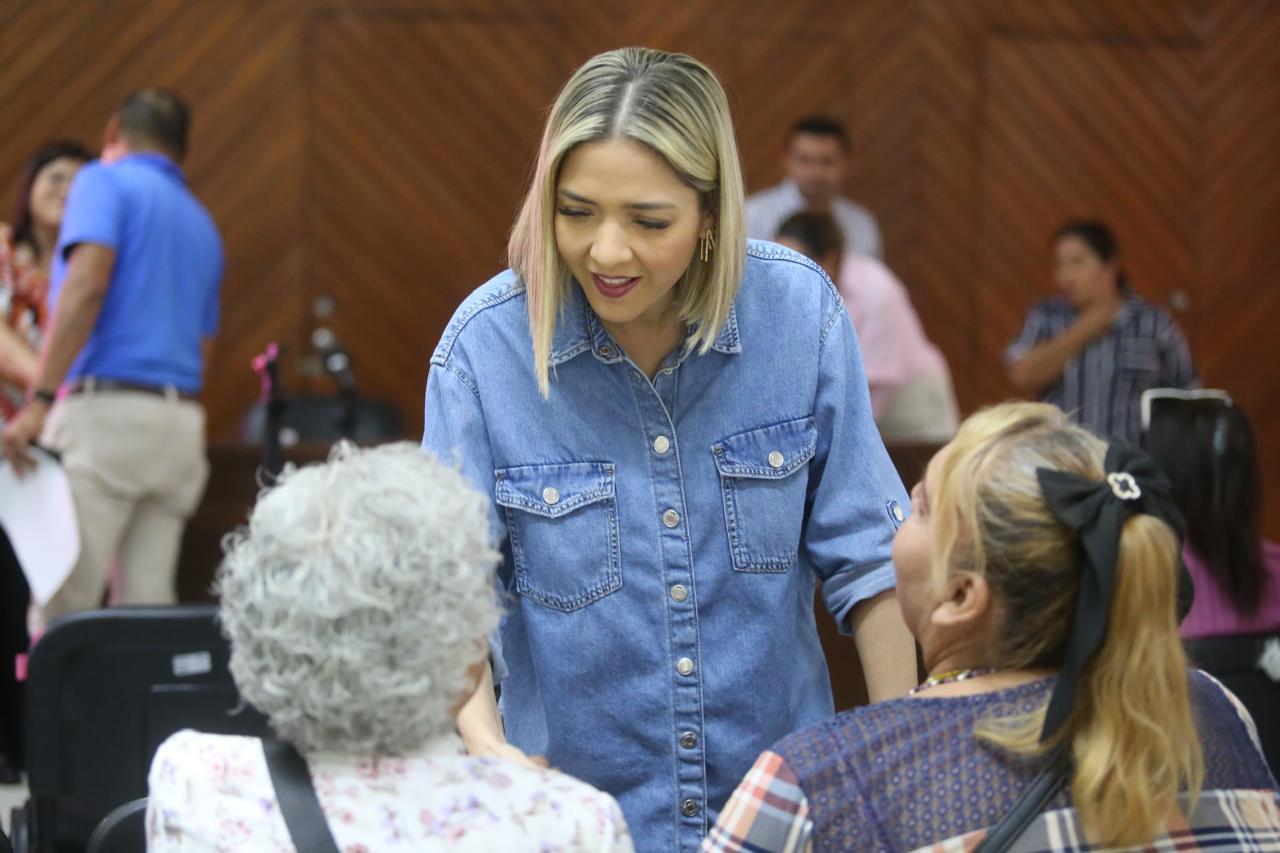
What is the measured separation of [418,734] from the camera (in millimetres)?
1446

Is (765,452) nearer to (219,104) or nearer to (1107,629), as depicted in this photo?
(1107,629)

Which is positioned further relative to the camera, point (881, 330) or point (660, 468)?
point (881, 330)

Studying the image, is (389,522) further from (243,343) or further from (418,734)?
(243,343)

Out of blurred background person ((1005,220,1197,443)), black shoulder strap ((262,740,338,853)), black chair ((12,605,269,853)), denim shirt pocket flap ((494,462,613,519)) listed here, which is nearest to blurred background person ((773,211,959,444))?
blurred background person ((1005,220,1197,443))

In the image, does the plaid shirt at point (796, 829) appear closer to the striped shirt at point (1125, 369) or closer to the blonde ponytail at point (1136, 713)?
the blonde ponytail at point (1136, 713)

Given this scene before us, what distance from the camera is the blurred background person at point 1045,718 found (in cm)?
144

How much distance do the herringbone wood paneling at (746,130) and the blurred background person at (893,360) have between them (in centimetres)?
120

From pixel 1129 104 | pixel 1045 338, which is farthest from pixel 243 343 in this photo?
pixel 1129 104

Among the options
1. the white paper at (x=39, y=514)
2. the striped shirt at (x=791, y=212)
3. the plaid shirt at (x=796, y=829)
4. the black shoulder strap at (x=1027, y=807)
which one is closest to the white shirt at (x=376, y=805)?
the plaid shirt at (x=796, y=829)

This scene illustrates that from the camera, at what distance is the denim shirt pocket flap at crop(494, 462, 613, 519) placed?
1.84 m

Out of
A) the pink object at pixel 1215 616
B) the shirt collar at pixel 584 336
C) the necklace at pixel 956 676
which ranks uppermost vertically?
the shirt collar at pixel 584 336

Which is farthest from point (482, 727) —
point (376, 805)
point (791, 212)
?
point (791, 212)

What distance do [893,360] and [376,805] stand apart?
4.19 m

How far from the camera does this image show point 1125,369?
5.86 meters
